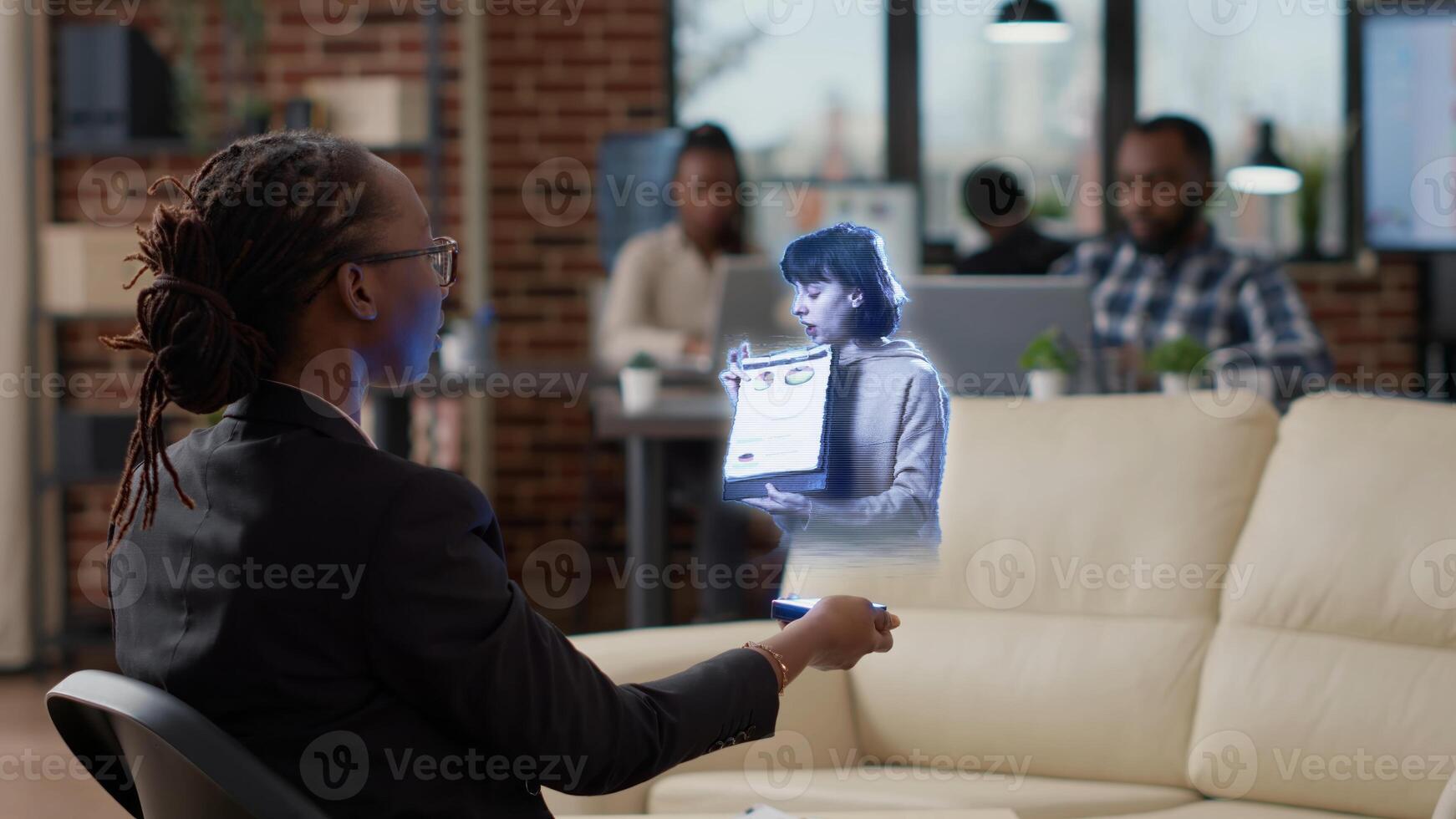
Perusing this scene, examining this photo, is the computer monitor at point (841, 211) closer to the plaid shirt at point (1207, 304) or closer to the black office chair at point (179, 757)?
the plaid shirt at point (1207, 304)

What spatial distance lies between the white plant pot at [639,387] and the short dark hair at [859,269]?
61.8 inches

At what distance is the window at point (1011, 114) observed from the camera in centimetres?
504

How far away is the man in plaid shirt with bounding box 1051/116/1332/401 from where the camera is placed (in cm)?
320

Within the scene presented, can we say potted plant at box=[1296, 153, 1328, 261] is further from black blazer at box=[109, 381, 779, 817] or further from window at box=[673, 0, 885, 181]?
black blazer at box=[109, 381, 779, 817]

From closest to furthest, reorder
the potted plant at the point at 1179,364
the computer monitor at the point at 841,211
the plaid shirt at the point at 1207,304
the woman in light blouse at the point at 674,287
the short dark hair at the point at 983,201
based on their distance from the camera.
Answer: the potted plant at the point at 1179,364 < the plaid shirt at the point at 1207,304 < the woman in light blouse at the point at 674,287 < the computer monitor at the point at 841,211 < the short dark hair at the point at 983,201

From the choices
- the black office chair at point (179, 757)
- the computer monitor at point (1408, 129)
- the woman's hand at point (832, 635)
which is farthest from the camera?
the computer monitor at point (1408, 129)

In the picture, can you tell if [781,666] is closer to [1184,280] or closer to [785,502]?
[785,502]

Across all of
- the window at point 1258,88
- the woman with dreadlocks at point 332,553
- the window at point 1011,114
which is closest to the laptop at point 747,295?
the woman with dreadlocks at point 332,553

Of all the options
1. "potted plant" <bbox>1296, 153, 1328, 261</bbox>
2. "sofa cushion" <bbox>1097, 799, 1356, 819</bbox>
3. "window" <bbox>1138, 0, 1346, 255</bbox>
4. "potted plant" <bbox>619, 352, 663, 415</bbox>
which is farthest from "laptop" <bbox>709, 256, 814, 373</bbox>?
"potted plant" <bbox>1296, 153, 1328, 261</bbox>

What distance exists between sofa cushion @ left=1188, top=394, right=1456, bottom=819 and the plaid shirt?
1.45 meters

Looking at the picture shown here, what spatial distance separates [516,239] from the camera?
4914 mm

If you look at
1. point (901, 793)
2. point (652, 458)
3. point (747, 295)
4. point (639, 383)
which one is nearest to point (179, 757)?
point (901, 793)

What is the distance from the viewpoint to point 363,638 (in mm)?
886

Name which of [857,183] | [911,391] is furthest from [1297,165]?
[911,391]
